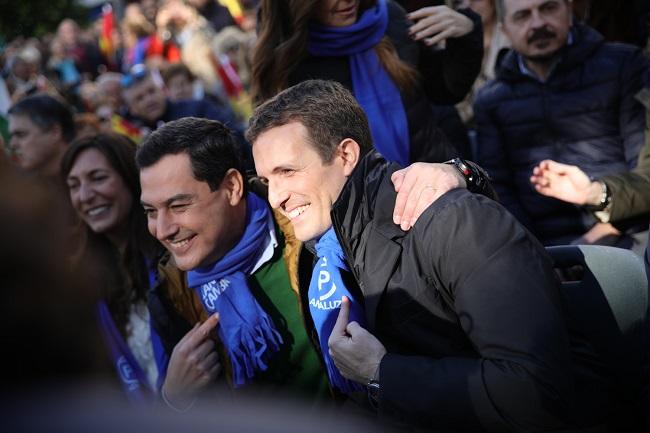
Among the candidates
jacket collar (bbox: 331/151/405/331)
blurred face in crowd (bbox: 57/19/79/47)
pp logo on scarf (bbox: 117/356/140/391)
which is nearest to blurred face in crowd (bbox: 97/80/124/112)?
blurred face in crowd (bbox: 57/19/79/47)

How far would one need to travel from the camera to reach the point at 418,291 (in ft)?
7.41

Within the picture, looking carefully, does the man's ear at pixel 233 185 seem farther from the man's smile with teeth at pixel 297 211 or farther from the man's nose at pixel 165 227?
the man's smile with teeth at pixel 297 211

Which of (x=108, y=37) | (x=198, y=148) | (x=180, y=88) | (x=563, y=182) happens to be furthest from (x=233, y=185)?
(x=108, y=37)

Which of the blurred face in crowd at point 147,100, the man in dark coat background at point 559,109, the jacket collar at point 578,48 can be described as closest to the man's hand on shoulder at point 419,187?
the man in dark coat background at point 559,109

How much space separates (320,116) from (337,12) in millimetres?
968

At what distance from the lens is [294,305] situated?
10.2 ft

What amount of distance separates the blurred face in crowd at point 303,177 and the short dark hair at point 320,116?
2 cm

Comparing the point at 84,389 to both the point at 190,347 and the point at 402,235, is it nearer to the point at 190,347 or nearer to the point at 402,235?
the point at 402,235

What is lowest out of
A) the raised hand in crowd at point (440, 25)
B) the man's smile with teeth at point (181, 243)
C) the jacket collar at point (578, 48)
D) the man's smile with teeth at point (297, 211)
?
Result: the man's smile with teeth at point (181, 243)

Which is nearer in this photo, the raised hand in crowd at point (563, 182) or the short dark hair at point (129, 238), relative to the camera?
the raised hand in crowd at point (563, 182)

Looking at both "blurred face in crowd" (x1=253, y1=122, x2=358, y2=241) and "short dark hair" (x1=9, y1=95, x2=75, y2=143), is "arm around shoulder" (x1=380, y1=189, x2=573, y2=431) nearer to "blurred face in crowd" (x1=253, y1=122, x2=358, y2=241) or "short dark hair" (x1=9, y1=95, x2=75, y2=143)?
"blurred face in crowd" (x1=253, y1=122, x2=358, y2=241)

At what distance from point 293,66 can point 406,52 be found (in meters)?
0.57

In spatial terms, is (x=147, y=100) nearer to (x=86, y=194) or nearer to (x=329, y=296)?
Result: (x=86, y=194)

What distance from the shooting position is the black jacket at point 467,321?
204 centimetres
